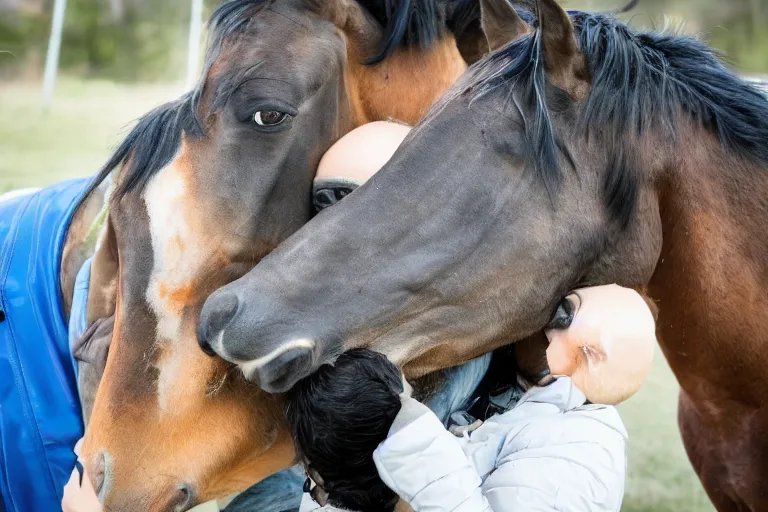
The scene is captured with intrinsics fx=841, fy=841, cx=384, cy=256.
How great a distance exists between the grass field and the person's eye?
6.23 feet

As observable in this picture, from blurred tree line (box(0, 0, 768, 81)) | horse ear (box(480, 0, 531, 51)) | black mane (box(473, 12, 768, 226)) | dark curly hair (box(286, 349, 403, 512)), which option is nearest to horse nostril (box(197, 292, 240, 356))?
dark curly hair (box(286, 349, 403, 512))

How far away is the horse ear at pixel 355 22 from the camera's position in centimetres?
183

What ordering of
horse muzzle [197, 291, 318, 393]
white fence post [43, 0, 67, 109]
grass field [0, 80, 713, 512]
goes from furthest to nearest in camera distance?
1. white fence post [43, 0, 67, 109]
2. grass field [0, 80, 713, 512]
3. horse muzzle [197, 291, 318, 393]

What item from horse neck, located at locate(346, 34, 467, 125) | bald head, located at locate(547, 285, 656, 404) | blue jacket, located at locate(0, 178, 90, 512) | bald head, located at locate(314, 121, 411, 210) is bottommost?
blue jacket, located at locate(0, 178, 90, 512)

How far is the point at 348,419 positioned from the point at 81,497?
2.20 feet

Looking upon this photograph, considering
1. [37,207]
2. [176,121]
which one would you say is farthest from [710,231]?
[37,207]

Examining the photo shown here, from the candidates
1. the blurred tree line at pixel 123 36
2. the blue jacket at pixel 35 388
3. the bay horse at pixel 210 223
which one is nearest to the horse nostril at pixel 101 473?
the bay horse at pixel 210 223

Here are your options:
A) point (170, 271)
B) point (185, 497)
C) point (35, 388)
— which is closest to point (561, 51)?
point (170, 271)

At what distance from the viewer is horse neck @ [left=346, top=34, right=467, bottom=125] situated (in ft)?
6.20

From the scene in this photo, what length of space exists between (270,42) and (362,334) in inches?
25.9

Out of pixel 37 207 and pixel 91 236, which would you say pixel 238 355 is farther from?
pixel 37 207

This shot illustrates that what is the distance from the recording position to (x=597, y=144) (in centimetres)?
162

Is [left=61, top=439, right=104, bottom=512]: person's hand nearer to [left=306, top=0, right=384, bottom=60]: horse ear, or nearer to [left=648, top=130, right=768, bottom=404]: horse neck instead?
[left=306, top=0, right=384, bottom=60]: horse ear

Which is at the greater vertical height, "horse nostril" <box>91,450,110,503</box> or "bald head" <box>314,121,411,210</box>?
"bald head" <box>314,121,411,210</box>
